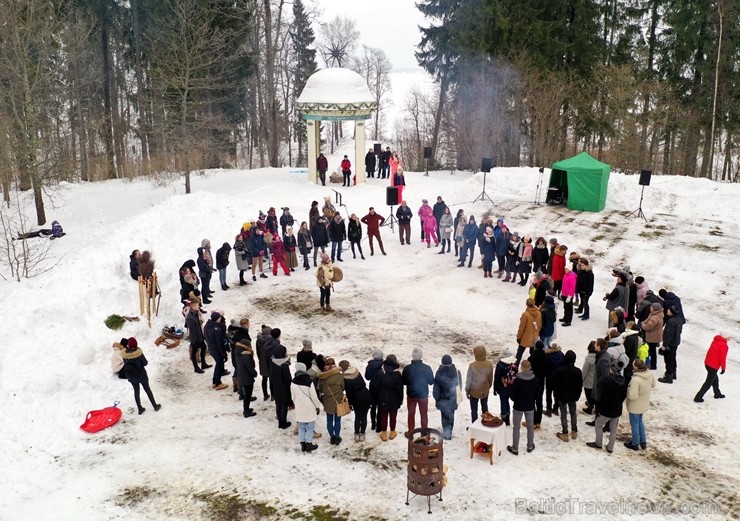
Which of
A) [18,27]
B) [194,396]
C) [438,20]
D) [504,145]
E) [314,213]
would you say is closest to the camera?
[194,396]

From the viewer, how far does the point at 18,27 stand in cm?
2147

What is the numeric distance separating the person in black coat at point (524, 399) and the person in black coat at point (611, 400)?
913mm

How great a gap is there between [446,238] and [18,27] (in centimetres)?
1725

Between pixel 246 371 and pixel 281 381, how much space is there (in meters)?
0.87

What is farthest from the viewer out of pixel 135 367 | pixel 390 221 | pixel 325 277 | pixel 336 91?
pixel 336 91

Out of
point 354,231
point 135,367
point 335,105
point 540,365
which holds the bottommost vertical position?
point 135,367

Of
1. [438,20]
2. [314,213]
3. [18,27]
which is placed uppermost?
[438,20]

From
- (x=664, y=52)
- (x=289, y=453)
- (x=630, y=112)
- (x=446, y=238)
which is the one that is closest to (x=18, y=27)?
(x=446, y=238)

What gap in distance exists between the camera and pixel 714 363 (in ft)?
32.5

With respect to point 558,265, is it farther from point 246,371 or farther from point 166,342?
point 166,342

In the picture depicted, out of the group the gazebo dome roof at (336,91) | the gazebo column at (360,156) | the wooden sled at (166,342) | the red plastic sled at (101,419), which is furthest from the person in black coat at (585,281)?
the gazebo dome roof at (336,91)

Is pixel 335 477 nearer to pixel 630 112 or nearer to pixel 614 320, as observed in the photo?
pixel 614 320

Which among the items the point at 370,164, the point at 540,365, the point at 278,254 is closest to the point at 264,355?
the point at 540,365

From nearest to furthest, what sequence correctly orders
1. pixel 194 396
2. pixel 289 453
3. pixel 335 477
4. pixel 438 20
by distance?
pixel 335 477 → pixel 289 453 → pixel 194 396 → pixel 438 20
